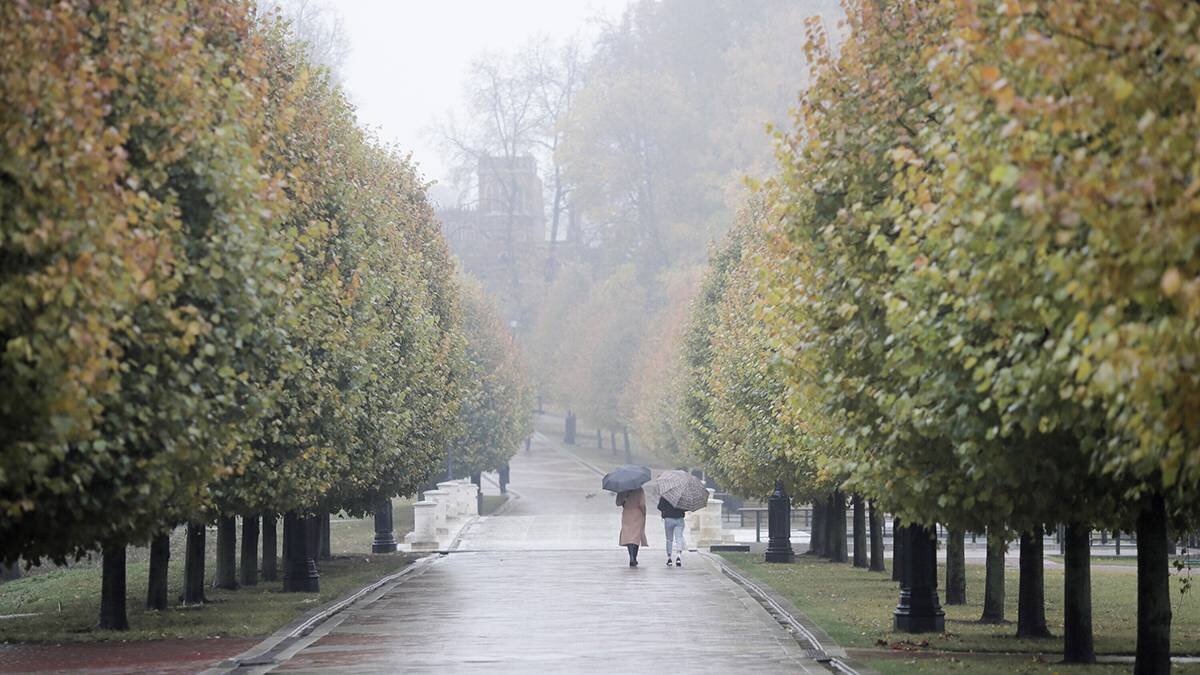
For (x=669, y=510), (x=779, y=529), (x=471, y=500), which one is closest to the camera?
(x=669, y=510)

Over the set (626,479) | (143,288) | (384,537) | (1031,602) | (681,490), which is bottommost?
(384,537)

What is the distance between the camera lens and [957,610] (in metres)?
26.1

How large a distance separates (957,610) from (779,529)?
12500mm

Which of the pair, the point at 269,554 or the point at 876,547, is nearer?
the point at 269,554

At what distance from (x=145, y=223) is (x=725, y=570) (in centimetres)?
2366

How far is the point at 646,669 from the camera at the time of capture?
17.6 meters

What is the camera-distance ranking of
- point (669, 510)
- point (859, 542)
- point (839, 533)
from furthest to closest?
point (839, 533) → point (669, 510) → point (859, 542)

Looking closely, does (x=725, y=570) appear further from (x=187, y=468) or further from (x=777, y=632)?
(x=187, y=468)

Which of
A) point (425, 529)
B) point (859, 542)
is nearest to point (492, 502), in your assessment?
point (425, 529)

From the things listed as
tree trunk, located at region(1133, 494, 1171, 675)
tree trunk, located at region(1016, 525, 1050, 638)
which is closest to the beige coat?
tree trunk, located at region(1016, 525, 1050, 638)

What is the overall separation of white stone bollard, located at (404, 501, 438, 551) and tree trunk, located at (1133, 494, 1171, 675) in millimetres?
32585

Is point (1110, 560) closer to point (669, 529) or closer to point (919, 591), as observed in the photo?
point (669, 529)

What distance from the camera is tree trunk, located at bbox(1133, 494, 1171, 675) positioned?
15094 mm

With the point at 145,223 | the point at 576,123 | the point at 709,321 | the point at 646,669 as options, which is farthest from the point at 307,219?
the point at 576,123
